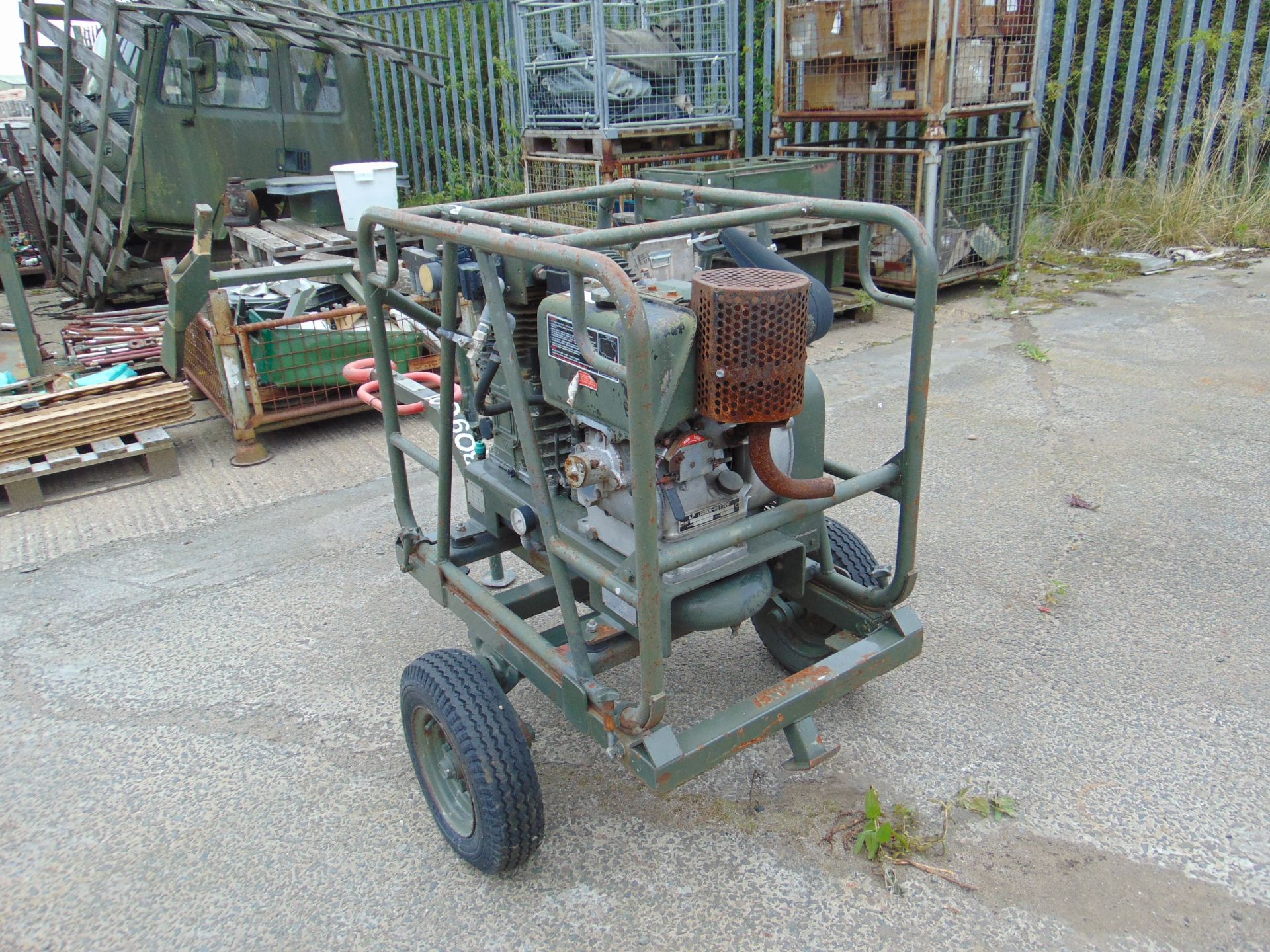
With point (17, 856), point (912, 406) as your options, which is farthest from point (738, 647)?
point (17, 856)

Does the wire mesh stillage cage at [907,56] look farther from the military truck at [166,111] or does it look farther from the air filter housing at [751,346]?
the air filter housing at [751,346]

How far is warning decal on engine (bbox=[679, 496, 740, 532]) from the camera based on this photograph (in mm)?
2223

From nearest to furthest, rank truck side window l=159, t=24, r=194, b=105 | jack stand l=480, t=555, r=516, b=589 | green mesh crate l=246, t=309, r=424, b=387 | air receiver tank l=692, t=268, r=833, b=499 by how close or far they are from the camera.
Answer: air receiver tank l=692, t=268, r=833, b=499, jack stand l=480, t=555, r=516, b=589, green mesh crate l=246, t=309, r=424, b=387, truck side window l=159, t=24, r=194, b=105

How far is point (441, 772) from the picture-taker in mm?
2389

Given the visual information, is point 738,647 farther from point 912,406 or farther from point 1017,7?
point 1017,7

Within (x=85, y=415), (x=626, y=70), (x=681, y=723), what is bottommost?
(x=681, y=723)

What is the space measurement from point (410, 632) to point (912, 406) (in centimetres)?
194

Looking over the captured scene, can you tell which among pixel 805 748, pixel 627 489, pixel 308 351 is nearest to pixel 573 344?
pixel 627 489

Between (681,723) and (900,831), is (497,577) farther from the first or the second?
(900,831)

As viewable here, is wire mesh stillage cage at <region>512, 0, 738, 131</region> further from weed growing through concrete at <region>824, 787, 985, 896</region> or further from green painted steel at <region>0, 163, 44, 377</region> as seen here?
weed growing through concrete at <region>824, 787, 985, 896</region>

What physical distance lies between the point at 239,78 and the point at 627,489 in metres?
7.08

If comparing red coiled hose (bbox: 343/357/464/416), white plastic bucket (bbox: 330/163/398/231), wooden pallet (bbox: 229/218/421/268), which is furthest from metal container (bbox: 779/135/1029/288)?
red coiled hose (bbox: 343/357/464/416)

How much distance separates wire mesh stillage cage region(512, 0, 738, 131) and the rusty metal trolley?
450 centimetres

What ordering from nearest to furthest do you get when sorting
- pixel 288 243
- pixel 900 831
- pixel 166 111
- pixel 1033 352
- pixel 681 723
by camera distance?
pixel 900 831
pixel 681 723
pixel 1033 352
pixel 288 243
pixel 166 111
